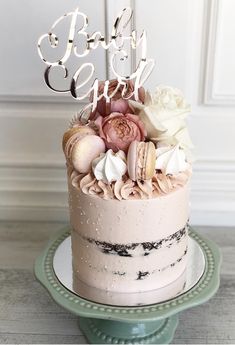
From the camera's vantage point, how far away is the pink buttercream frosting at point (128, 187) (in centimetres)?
80

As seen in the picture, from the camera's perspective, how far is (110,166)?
2.58 ft

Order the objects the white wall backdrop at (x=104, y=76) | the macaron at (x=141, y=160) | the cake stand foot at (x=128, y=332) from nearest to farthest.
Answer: the macaron at (x=141, y=160), the cake stand foot at (x=128, y=332), the white wall backdrop at (x=104, y=76)

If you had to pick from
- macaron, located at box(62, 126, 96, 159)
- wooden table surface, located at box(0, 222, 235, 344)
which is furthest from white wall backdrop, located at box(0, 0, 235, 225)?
macaron, located at box(62, 126, 96, 159)

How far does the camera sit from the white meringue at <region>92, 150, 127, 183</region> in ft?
2.57

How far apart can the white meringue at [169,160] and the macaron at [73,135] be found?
0.12 meters

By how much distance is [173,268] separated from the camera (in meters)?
0.89

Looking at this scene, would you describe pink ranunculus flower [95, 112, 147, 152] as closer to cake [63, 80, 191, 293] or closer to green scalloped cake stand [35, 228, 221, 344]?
cake [63, 80, 191, 293]

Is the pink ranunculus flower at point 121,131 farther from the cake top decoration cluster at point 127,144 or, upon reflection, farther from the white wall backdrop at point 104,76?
the white wall backdrop at point 104,76

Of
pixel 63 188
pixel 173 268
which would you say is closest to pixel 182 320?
pixel 173 268

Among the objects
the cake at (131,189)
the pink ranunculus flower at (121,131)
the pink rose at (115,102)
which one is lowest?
the cake at (131,189)

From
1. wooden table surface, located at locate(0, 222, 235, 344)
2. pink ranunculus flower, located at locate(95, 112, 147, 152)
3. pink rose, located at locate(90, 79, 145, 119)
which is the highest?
pink rose, located at locate(90, 79, 145, 119)

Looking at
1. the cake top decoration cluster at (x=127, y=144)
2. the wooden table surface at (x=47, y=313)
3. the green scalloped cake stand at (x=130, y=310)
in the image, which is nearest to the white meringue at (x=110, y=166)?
the cake top decoration cluster at (x=127, y=144)

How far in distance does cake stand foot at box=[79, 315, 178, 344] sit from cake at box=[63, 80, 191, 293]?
95 mm

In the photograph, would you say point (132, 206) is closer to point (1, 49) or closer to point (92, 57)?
point (92, 57)
